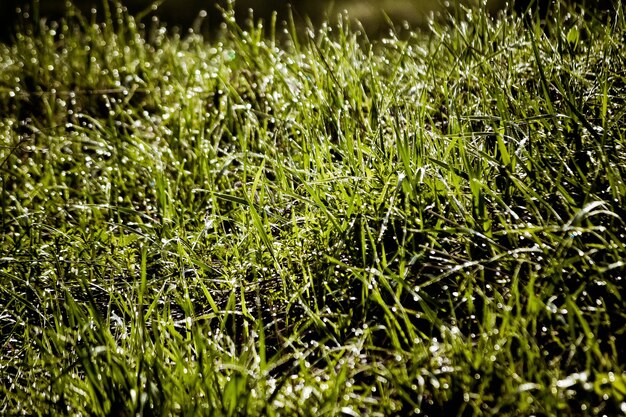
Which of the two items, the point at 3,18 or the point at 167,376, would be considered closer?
the point at 167,376

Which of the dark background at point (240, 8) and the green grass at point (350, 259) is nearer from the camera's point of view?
the green grass at point (350, 259)

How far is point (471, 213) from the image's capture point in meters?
1.56

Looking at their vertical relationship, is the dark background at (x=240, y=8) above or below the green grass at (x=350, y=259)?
above

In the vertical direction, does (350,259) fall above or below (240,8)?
below

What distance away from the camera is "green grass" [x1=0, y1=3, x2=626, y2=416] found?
4.00ft

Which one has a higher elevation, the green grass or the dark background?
the dark background

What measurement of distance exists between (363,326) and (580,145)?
0.77 metres

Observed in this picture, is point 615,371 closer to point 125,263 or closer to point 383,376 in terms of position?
point 383,376

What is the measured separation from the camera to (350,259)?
1620 mm

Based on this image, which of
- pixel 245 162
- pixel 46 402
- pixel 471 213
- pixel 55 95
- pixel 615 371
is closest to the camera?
pixel 615 371

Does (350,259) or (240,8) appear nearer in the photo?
(350,259)

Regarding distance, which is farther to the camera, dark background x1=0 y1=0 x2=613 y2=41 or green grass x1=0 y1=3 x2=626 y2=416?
dark background x1=0 y1=0 x2=613 y2=41

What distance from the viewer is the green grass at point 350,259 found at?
1218 mm

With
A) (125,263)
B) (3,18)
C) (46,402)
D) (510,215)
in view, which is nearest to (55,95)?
(125,263)
